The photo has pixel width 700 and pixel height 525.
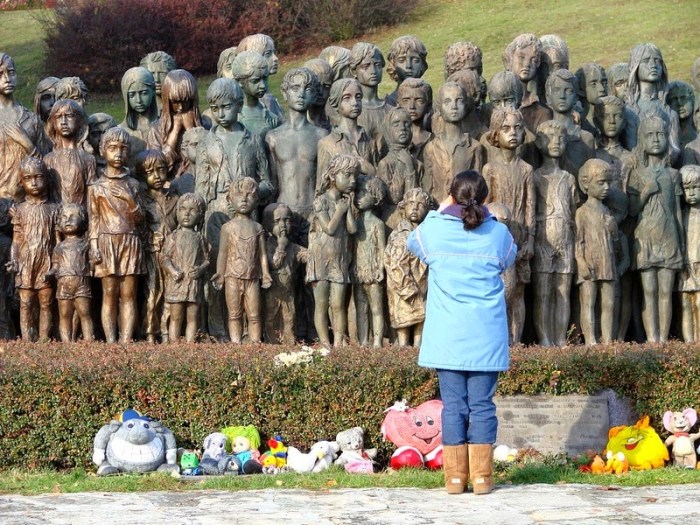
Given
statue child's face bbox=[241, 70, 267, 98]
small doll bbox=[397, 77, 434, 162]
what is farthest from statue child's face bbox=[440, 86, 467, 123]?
statue child's face bbox=[241, 70, 267, 98]

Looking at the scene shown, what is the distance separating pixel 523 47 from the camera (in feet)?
47.0

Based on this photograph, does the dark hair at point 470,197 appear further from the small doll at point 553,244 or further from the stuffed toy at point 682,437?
the small doll at point 553,244

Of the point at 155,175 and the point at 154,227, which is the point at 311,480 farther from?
the point at 155,175

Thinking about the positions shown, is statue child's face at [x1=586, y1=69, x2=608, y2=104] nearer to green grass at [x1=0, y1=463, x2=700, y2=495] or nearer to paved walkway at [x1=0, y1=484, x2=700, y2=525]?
green grass at [x1=0, y1=463, x2=700, y2=495]

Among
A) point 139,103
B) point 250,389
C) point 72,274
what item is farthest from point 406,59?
point 250,389

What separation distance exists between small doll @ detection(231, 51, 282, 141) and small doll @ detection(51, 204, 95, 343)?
1.87 m

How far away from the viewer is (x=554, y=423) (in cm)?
1070

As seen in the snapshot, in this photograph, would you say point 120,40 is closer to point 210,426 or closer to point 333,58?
point 333,58

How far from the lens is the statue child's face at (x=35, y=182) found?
1287 cm

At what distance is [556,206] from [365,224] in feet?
5.22

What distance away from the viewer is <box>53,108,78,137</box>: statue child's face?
43.2 feet

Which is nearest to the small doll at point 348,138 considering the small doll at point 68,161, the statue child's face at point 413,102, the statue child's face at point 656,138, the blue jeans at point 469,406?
the statue child's face at point 413,102

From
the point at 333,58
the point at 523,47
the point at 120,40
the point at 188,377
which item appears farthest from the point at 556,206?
the point at 120,40

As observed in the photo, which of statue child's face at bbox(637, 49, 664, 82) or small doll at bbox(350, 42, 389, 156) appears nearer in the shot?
small doll at bbox(350, 42, 389, 156)
